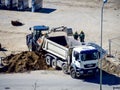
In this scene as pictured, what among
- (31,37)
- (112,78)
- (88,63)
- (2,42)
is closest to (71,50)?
(88,63)

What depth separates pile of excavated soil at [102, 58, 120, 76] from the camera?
3277 cm

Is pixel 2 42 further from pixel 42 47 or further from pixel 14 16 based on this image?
pixel 14 16

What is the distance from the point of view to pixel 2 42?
1602 inches

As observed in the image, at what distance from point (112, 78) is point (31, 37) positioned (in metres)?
9.48

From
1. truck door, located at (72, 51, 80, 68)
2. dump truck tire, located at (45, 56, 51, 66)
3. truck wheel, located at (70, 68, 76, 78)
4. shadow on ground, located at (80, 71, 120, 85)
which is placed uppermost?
truck door, located at (72, 51, 80, 68)

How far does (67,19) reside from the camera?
5162cm

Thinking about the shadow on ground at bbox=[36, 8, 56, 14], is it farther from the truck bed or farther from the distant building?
the truck bed

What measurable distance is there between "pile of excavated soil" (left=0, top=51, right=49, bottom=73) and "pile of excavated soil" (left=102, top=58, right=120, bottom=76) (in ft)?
15.7

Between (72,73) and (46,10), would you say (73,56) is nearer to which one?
(72,73)

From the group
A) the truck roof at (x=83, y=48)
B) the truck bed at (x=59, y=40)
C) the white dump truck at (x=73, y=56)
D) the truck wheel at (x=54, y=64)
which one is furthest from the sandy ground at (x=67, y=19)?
the truck roof at (x=83, y=48)

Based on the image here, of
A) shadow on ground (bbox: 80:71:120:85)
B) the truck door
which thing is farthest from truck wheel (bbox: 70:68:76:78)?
shadow on ground (bbox: 80:71:120:85)

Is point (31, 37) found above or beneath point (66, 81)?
above

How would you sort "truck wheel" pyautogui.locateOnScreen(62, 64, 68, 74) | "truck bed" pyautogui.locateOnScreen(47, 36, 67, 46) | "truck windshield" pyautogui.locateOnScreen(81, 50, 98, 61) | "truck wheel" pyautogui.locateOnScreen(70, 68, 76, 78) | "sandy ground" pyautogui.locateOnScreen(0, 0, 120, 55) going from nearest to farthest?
"truck windshield" pyautogui.locateOnScreen(81, 50, 98, 61)
"truck wheel" pyautogui.locateOnScreen(70, 68, 76, 78)
"truck wheel" pyautogui.locateOnScreen(62, 64, 68, 74)
"truck bed" pyautogui.locateOnScreen(47, 36, 67, 46)
"sandy ground" pyautogui.locateOnScreen(0, 0, 120, 55)

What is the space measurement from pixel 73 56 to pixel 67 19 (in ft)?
68.6
